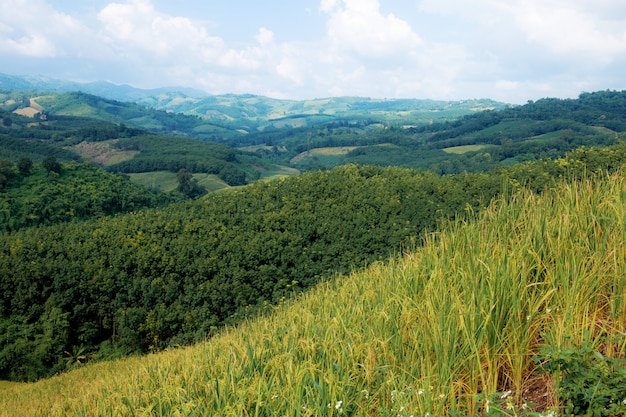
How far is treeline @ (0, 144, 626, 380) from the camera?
17.0 meters

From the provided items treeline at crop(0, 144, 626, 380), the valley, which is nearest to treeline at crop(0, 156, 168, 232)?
the valley

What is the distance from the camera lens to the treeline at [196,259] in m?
17.0

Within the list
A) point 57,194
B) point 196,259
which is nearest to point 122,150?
point 57,194

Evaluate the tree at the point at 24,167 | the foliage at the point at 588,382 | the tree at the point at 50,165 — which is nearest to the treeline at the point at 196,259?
the foliage at the point at 588,382

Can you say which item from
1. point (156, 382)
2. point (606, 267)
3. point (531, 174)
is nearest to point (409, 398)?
point (606, 267)

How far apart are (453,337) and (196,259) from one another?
15.8 m

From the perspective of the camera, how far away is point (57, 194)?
51.1 m

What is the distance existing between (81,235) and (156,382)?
18.5 metres

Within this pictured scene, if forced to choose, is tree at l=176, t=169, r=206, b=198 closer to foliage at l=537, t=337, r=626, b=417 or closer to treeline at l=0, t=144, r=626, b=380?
treeline at l=0, t=144, r=626, b=380

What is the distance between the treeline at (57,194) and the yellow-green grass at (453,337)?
1838 inches

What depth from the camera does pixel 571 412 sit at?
2.64 metres

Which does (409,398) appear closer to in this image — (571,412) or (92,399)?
(571,412)

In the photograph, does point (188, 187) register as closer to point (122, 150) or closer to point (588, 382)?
point (122, 150)

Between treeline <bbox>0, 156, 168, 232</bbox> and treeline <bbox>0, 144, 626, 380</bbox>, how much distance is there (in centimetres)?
2747
